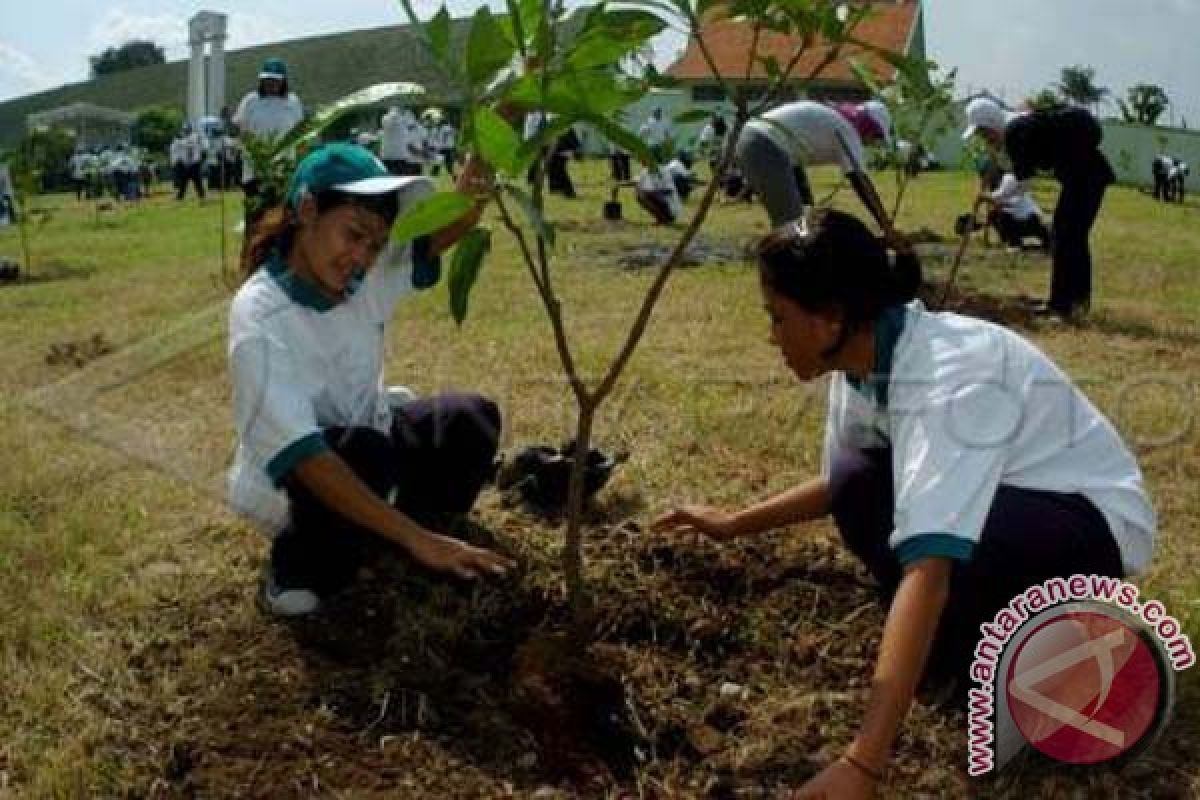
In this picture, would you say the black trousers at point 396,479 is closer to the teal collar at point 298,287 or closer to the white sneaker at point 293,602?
the white sneaker at point 293,602

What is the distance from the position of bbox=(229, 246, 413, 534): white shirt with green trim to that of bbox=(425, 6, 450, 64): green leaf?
2.84 feet

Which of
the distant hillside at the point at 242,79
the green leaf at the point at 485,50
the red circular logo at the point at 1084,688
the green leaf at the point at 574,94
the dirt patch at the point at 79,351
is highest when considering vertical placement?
the distant hillside at the point at 242,79

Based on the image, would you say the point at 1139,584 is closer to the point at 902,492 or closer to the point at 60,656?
the point at 902,492

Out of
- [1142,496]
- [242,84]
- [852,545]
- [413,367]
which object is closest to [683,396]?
[413,367]

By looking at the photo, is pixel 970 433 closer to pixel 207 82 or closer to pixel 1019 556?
pixel 1019 556

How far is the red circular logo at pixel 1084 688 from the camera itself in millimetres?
1946

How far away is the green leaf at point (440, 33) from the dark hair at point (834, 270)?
56 cm

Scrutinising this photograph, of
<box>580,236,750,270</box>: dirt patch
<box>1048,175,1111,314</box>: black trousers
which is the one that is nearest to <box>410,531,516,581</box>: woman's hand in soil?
<box>1048,175,1111,314</box>: black trousers

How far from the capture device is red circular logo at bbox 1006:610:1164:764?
1946 mm

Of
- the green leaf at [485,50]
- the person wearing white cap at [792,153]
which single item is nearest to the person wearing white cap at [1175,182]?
the person wearing white cap at [792,153]

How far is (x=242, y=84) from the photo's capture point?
5022 centimetres

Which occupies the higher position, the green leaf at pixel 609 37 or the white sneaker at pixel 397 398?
the green leaf at pixel 609 37

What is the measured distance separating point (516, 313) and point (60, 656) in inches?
161

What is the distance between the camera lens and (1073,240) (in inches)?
248
